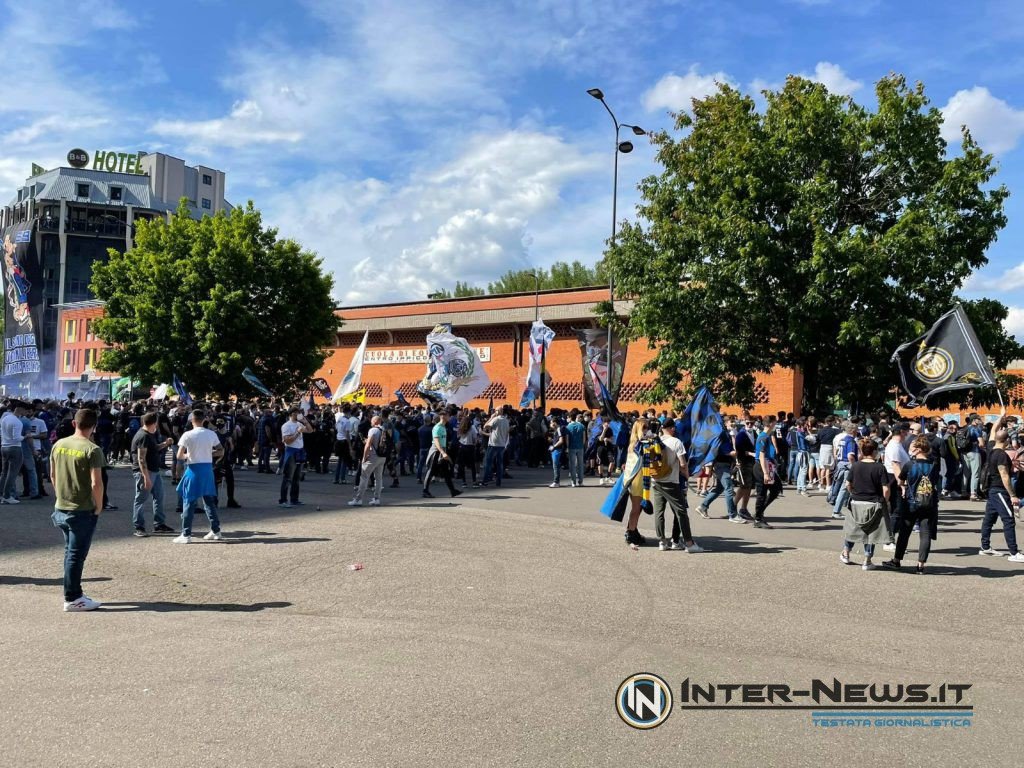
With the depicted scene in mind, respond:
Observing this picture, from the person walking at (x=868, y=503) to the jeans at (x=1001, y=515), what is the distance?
185 cm

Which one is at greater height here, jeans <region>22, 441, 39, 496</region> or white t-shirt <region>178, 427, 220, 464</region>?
white t-shirt <region>178, 427, 220, 464</region>

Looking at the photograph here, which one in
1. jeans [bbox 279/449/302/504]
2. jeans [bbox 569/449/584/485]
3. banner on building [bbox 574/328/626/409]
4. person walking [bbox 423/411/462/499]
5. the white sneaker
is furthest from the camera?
banner on building [bbox 574/328/626/409]

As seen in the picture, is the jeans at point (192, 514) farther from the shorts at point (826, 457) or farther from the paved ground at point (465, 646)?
the shorts at point (826, 457)

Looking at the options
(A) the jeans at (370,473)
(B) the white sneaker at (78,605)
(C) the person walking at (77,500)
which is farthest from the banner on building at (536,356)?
(B) the white sneaker at (78,605)

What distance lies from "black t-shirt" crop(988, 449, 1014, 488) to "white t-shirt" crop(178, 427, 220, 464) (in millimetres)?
10107

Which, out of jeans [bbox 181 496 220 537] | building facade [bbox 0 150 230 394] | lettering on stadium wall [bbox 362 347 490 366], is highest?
building facade [bbox 0 150 230 394]

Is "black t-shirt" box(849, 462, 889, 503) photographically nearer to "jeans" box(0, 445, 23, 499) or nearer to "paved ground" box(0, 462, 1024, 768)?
"paved ground" box(0, 462, 1024, 768)

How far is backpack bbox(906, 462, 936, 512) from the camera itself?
10055mm

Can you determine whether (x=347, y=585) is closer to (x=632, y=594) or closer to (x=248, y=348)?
(x=632, y=594)

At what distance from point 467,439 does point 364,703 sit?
14529 mm

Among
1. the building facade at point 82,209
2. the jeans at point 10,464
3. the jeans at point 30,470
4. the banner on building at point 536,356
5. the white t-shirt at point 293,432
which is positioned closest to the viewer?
the jeans at point 10,464

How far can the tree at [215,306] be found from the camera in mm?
34031

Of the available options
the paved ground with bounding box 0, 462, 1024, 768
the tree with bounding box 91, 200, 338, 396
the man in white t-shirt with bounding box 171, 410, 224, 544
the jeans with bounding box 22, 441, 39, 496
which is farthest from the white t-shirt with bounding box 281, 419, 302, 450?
the tree with bounding box 91, 200, 338, 396

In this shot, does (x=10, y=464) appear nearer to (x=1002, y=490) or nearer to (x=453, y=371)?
(x=453, y=371)
